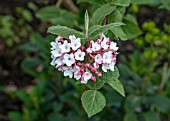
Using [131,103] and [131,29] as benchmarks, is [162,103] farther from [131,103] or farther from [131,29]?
[131,29]

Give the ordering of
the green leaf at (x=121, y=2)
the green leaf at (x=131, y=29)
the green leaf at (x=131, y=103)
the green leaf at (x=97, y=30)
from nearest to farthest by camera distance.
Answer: the green leaf at (x=97, y=30) < the green leaf at (x=121, y=2) < the green leaf at (x=131, y=29) < the green leaf at (x=131, y=103)

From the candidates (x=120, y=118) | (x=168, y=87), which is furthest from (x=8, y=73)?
(x=168, y=87)

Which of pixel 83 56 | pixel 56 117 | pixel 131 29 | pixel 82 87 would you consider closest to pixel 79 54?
pixel 83 56

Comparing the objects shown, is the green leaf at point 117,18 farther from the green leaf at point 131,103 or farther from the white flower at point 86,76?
the green leaf at point 131,103

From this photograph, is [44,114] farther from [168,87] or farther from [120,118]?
[168,87]

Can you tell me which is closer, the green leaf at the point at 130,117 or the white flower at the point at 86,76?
the white flower at the point at 86,76

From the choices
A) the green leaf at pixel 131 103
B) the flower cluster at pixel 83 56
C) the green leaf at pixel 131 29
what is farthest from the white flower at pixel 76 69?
the green leaf at pixel 131 103

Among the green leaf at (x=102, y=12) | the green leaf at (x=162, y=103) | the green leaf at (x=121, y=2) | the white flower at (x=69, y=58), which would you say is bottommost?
the green leaf at (x=162, y=103)
